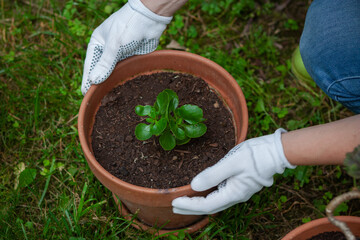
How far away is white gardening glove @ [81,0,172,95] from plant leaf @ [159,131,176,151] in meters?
0.41

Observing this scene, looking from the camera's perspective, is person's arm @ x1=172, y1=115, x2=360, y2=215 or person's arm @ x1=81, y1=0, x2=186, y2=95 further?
person's arm @ x1=81, y1=0, x2=186, y2=95

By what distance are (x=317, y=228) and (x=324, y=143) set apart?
0.37m

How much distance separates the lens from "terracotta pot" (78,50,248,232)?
1.24 metres

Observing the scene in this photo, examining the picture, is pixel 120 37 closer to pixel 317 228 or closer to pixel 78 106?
pixel 78 106

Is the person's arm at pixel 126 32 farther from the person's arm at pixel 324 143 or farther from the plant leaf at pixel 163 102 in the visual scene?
the person's arm at pixel 324 143

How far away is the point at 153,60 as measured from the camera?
5.12 ft

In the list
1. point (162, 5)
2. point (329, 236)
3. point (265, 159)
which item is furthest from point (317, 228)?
point (162, 5)

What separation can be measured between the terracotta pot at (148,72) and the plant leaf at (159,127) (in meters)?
0.21

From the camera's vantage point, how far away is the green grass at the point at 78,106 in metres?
1.63

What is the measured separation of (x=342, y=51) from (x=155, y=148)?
904mm

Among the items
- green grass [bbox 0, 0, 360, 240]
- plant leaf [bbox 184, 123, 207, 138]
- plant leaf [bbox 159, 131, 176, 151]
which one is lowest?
green grass [bbox 0, 0, 360, 240]

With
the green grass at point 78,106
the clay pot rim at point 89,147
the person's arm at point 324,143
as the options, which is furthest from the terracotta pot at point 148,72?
the person's arm at point 324,143

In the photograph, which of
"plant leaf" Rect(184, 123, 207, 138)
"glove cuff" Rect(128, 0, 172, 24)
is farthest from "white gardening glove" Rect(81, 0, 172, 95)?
"plant leaf" Rect(184, 123, 207, 138)

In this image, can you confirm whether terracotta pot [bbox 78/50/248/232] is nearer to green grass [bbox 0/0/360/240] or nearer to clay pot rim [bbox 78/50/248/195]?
clay pot rim [bbox 78/50/248/195]
